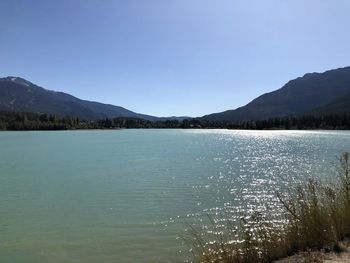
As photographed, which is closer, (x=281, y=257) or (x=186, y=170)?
(x=281, y=257)

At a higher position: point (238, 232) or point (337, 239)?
point (337, 239)

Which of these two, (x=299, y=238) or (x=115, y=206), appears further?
(x=115, y=206)

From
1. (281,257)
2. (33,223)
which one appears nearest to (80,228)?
(33,223)

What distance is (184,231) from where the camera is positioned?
1966 centimetres

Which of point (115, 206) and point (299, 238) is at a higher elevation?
point (299, 238)

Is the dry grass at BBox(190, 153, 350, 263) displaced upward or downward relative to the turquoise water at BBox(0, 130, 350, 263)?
upward

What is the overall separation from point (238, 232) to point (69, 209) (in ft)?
36.8

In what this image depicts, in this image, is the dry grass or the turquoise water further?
the turquoise water

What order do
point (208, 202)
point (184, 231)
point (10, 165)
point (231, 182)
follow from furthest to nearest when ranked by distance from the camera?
point (10, 165)
point (231, 182)
point (208, 202)
point (184, 231)

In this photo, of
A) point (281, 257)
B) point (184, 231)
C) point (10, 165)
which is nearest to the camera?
point (281, 257)

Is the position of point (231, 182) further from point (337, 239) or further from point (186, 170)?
point (337, 239)

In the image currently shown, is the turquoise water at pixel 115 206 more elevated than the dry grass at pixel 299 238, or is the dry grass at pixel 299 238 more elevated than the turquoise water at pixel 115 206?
the dry grass at pixel 299 238

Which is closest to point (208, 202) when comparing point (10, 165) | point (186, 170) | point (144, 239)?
point (144, 239)

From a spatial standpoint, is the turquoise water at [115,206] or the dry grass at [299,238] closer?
the dry grass at [299,238]
